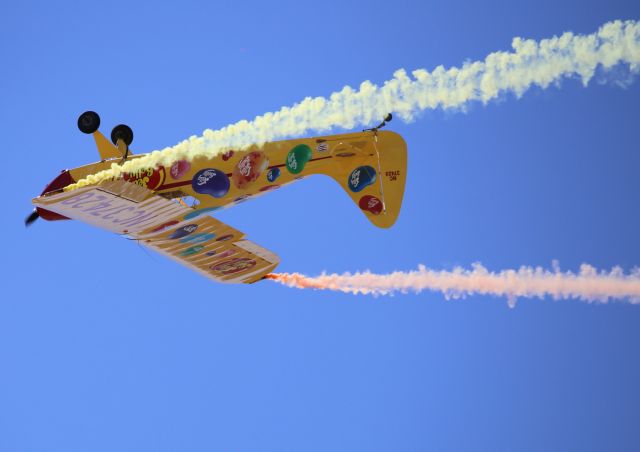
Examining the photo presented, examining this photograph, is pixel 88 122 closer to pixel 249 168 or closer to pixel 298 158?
pixel 249 168

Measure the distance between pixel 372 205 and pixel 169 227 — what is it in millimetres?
4508

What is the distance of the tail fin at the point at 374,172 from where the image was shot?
73.2 ft

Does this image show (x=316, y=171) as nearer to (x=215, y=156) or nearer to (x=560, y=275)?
(x=215, y=156)

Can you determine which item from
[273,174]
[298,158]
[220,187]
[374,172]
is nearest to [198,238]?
[220,187]

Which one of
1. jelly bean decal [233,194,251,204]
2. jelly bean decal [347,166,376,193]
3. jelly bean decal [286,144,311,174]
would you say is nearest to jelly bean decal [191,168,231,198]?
jelly bean decal [233,194,251,204]

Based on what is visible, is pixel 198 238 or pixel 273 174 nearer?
pixel 273 174

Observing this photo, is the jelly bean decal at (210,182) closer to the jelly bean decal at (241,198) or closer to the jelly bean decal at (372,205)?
the jelly bean decal at (241,198)

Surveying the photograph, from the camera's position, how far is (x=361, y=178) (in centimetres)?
2258

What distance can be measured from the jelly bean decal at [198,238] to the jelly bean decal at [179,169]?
2.78 metres

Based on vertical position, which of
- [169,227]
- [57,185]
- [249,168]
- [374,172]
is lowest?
[57,185]

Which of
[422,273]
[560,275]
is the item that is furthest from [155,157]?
[560,275]

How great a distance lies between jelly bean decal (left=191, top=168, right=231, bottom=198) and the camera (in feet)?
68.7

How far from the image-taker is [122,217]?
2089cm

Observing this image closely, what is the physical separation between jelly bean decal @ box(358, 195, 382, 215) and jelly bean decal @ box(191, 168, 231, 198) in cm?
328
